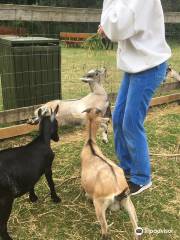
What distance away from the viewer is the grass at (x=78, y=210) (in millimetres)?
3440

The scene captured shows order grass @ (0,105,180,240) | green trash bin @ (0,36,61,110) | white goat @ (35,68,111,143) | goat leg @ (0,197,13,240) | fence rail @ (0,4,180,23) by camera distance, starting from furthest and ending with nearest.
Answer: white goat @ (35,68,111,143) → green trash bin @ (0,36,61,110) → fence rail @ (0,4,180,23) → grass @ (0,105,180,240) → goat leg @ (0,197,13,240)

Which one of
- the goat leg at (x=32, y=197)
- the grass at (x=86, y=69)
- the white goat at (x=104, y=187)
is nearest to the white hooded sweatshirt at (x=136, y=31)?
the white goat at (x=104, y=187)

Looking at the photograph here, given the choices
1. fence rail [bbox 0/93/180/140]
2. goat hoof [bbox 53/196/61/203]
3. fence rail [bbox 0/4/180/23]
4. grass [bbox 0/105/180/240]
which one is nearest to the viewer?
grass [bbox 0/105/180/240]

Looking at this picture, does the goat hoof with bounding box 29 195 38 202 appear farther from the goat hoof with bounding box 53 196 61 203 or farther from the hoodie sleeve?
the hoodie sleeve

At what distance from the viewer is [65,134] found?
18.9ft

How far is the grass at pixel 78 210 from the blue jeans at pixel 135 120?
0.99ft

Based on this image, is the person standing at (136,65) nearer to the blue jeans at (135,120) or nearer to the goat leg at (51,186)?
the blue jeans at (135,120)

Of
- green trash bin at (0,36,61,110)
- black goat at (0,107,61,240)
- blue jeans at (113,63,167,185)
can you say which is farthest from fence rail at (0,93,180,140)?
blue jeans at (113,63,167,185)

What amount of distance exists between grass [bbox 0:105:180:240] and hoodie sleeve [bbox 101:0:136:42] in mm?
1638

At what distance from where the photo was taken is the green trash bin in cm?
541

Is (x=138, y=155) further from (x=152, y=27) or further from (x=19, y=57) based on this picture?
(x=19, y=57)

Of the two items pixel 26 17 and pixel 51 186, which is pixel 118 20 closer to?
pixel 51 186

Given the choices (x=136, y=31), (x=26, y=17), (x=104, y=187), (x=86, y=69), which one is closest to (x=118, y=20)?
(x=136, y=31)

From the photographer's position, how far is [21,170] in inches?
129
